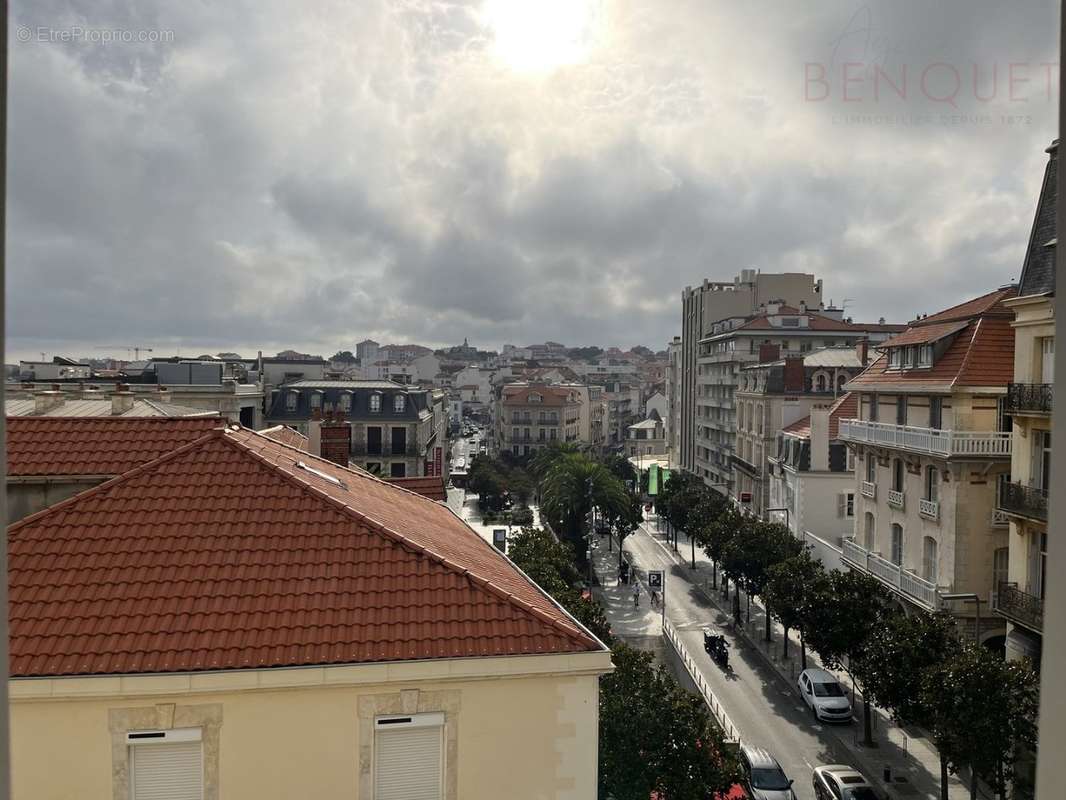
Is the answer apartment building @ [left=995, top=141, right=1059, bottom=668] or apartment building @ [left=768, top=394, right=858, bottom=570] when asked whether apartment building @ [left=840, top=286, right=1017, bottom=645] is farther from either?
apartment building @ [left=768, top=394, right=858, bottom=570]

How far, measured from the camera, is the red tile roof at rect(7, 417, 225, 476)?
390 inches

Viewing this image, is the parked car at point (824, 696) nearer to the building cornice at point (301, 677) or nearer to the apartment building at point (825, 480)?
the apartment building at point (825, 480)

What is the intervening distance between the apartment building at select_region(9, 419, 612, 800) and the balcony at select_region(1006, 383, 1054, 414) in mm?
14465

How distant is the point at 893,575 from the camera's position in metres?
24.5

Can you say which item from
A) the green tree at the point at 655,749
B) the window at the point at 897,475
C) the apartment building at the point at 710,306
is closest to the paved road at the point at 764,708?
the green tree at the point at 655,749

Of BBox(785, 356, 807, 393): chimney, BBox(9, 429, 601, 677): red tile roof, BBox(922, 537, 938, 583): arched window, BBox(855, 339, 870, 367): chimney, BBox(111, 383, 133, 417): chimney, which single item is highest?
BBox(855, 339, 870, 367): chimney

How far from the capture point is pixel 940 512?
22844 mm

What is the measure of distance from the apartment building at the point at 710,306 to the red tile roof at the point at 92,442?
56117 millimetres

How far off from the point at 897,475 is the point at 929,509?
2.56 meters

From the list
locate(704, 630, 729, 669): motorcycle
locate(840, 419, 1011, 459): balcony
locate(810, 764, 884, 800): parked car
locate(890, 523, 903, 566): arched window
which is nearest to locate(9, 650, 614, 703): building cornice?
locate(810, 764, 884, 800): parked car

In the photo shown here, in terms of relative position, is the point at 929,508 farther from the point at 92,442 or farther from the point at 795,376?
the point at 92,442

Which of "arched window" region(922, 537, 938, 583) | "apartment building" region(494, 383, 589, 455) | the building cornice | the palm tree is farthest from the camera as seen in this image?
"apartment building" region(494, 383, 589, 455)

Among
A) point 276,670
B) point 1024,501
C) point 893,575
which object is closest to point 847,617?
point 893,575

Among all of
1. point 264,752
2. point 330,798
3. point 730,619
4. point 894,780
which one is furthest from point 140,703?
point 730,619
